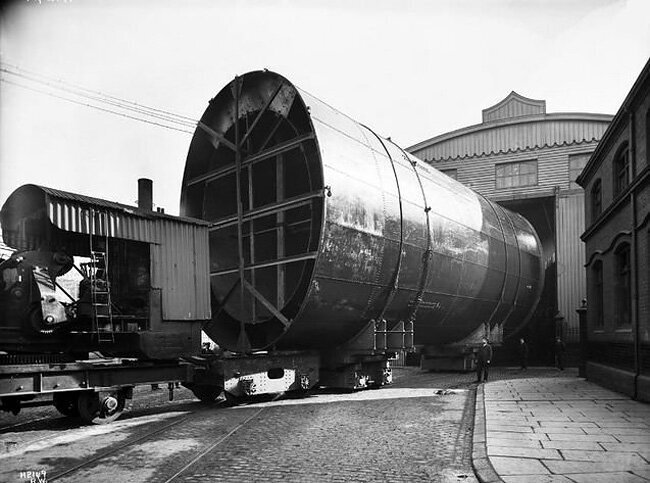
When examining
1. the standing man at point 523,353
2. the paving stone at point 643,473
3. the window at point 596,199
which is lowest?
the standing man at point 523,353

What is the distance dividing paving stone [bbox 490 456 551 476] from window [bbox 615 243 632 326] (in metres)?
7.99

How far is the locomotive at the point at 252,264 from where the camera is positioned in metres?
8.71

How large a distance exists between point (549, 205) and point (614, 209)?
34.3 ft

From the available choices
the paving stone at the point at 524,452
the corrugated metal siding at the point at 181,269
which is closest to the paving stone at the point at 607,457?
the paving stone at the point at 524,452

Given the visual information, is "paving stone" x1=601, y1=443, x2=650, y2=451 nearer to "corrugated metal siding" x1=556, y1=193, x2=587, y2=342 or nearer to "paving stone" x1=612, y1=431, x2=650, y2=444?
"paving stone" x1=612, y1=431, x2=650, y2=444

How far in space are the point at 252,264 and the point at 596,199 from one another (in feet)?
33.1

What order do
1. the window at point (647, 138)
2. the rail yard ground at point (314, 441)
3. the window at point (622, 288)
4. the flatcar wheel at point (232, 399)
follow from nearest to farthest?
the rail yard ground at point (314, 441), the flatcar wheel at point (232, 399), the window at point (647, 138), the window at point (622, 288)

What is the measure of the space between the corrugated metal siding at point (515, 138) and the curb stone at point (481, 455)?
15.3 meters

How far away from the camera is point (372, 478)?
5430 mm

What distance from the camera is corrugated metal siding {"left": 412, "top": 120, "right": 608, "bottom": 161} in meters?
21.2

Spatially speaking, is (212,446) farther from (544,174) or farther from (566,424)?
(544,174)

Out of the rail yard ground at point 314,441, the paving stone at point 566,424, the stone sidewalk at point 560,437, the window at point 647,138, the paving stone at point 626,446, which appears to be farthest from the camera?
the window at point 647,138

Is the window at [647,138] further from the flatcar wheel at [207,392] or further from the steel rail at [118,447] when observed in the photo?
the steel rail at [118,447]

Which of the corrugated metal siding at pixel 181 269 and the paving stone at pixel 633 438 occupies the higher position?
the corrugated metal siding at pixel 181 269
